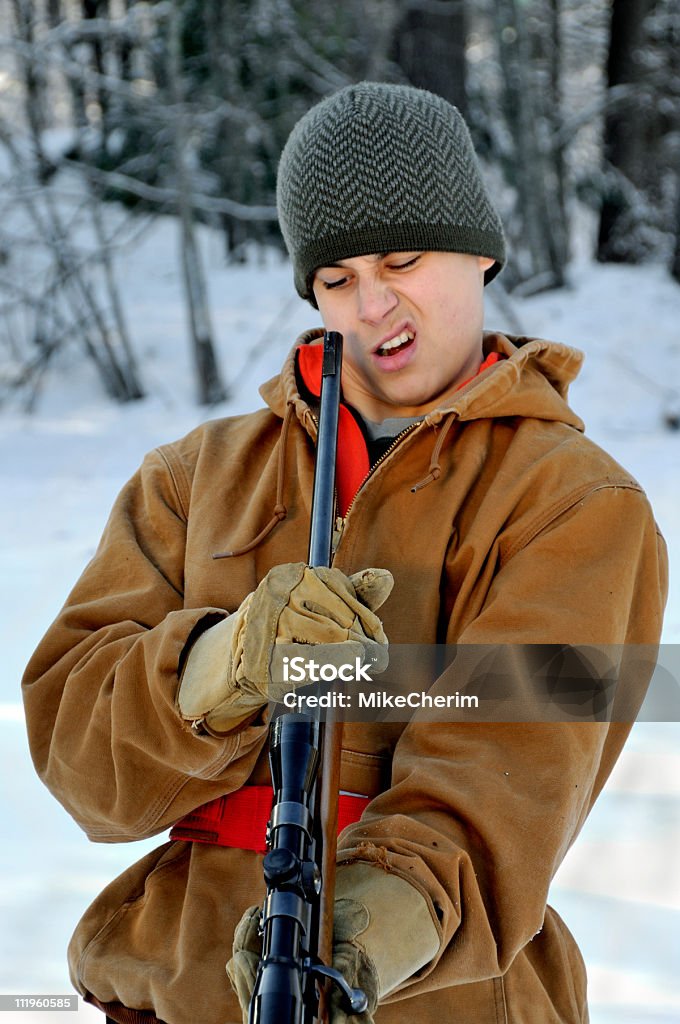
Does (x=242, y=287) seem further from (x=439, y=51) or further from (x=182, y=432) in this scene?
(x=182, y=432)

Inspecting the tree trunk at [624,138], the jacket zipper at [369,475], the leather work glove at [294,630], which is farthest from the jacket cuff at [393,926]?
the tree trunk at [624,138]

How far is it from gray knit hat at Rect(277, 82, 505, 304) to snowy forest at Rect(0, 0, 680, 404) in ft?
17.2

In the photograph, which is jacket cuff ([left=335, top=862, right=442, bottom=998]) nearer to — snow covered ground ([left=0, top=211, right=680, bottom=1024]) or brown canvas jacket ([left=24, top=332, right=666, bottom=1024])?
brown canvas jacket ([left=24, top=332, right=666, bottom=1024])

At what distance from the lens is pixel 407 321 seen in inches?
72.9

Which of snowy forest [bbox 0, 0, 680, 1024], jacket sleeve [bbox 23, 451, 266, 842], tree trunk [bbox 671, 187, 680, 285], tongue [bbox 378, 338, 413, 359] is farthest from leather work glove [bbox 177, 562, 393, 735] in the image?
tree trunk [bbox 671, 187, 680, 285]

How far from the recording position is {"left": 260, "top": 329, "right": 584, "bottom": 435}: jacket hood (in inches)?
69.7

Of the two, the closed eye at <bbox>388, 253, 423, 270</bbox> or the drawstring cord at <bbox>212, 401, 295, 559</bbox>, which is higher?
the closed eye at <bbox>388, 253, 423, 270</bbox>

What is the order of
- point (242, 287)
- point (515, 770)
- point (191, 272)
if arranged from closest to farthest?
point (515, 770) < point (191, 272) < point (242, 287)

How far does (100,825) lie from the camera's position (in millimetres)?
1769

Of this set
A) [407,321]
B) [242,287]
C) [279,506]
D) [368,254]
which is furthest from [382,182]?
[242,287]

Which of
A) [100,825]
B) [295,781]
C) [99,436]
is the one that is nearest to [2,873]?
[100,825]

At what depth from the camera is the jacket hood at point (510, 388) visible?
5.80 ft

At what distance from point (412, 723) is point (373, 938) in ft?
1.22

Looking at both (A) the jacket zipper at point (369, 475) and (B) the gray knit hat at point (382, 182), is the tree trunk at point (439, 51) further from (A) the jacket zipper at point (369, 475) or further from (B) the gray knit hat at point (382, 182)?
(A) the jacket zipper at point (369, 475)
